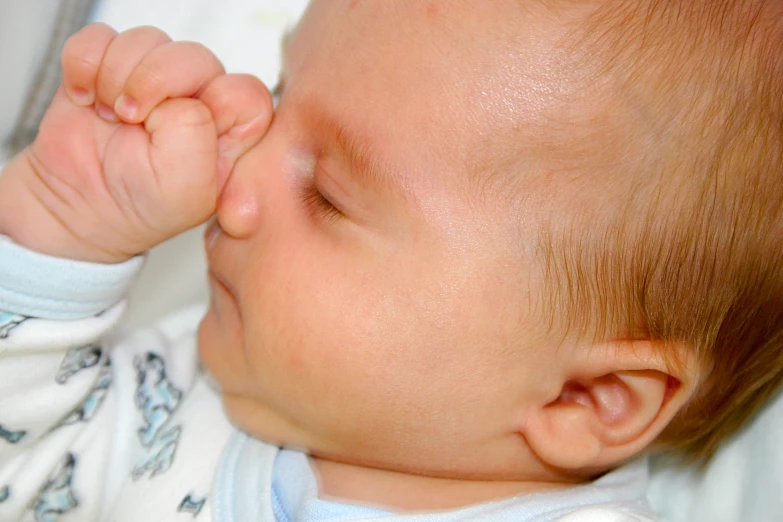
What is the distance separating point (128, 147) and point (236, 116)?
171 mm

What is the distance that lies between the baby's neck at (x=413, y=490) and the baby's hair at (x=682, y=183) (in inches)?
12.3

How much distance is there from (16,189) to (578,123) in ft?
2.89

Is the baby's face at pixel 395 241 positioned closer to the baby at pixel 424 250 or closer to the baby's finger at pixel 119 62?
the baby at pixel 424 250

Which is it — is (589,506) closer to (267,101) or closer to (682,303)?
(682,303)

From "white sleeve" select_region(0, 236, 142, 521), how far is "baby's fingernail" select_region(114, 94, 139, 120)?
0.83 feet

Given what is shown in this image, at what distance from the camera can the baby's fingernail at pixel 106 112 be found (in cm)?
131

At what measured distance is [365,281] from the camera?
114cm

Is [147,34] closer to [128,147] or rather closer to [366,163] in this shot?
[128,147]

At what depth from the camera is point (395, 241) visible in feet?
3.71

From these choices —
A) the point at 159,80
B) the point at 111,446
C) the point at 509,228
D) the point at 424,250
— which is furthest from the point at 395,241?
the point at 111,446

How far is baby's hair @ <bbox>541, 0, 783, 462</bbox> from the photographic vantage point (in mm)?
1062

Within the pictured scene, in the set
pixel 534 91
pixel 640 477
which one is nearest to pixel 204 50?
pixel 534 91

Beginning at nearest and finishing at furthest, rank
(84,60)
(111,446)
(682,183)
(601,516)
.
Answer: (682,183) → (601,516) → (84,60) → (111,446)

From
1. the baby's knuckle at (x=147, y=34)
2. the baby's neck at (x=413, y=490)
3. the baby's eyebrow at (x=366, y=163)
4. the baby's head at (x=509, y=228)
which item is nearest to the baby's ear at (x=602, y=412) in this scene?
the baby's head at (x=509, y=228)
